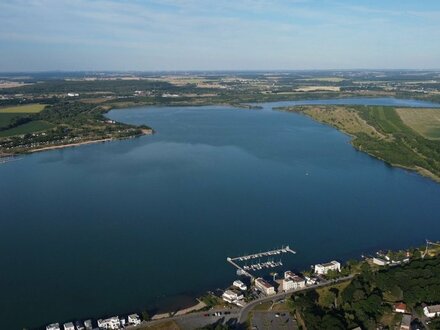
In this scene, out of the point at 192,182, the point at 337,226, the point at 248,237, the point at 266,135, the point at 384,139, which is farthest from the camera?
the point at 266,135

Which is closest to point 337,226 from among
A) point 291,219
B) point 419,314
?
point 291,219

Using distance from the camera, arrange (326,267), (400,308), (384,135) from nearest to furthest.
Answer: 1. (400,308)
2. (326,267)
3. (384,135)

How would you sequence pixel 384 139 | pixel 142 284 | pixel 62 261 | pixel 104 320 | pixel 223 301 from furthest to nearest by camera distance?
pixel 384 139
pixel 62 261
pixel 142 284
pixel 223 301
pixel 104 320

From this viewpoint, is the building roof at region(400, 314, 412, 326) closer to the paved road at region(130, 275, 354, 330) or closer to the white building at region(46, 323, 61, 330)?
the paved road at region(130, 275, 354, 330)

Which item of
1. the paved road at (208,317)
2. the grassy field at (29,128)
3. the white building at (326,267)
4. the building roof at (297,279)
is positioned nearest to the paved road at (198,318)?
the paved road at (208,317)

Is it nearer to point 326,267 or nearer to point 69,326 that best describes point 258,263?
point 326,267

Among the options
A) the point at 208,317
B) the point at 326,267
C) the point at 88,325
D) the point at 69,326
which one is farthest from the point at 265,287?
the point at 69,326

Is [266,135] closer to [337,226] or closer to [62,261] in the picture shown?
[337,226]
